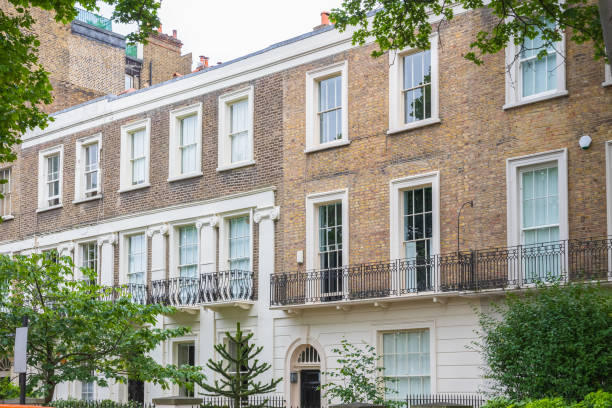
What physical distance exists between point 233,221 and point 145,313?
9799 millimetres

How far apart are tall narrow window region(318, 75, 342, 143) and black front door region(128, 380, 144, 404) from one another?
10.9m

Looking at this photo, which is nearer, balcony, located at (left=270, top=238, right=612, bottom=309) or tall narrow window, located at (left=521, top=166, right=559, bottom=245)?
balcony, located at (left=270, top=238, right=612, bottom=309)

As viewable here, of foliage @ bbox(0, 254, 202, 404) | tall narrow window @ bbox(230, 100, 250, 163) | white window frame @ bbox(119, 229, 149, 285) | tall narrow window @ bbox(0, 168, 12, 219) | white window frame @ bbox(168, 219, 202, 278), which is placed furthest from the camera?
tall narrow window @ bbox(0, 168, 12, 219)

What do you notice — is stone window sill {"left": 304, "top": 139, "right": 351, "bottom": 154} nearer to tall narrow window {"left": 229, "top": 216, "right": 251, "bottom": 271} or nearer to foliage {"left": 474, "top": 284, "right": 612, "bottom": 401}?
tall narrow window {"left": 229, "top": 216, "right": 251, "bottom": 271}

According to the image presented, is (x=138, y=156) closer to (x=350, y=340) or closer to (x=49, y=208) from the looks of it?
(x=49, y=208)

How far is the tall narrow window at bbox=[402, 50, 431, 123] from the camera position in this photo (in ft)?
88.4

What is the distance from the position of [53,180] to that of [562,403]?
1031 inches

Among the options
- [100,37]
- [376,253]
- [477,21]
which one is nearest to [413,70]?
[477,21]

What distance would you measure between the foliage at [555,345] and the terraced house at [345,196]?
1083 millimetres

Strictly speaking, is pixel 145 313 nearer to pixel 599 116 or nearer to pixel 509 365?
pixel 509 365

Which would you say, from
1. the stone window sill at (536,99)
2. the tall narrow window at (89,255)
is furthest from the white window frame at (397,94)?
the tall narrow window at (89,255)

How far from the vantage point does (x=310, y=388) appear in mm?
28828

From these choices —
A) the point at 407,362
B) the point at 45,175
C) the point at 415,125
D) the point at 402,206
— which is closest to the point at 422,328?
the point at 407,362

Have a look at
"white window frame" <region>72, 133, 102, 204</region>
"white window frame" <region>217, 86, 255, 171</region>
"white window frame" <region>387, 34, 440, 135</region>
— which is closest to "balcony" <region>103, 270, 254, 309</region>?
"white window frame" <region>217, 86, 255, 171</region>
